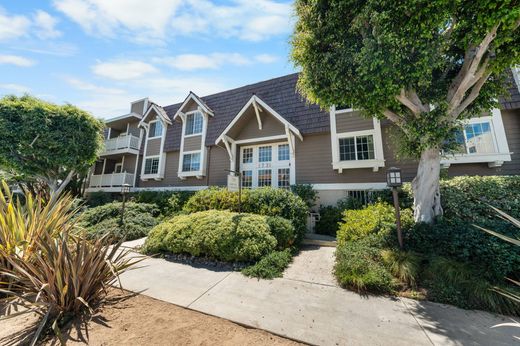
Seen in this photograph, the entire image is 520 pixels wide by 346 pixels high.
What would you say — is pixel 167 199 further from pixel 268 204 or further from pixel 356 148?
pixel 356 148

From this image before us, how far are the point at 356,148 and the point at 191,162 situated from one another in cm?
1071

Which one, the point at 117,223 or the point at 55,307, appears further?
the point at 117,223

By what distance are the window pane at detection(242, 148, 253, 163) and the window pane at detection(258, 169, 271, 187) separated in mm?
1072

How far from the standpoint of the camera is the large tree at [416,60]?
4621mm

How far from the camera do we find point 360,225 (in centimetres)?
617

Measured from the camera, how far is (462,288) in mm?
3793

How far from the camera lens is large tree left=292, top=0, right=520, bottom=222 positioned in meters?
4.62

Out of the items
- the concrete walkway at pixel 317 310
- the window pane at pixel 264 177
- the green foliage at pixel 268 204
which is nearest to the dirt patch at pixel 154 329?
the concrete walkway at pixel 317 310

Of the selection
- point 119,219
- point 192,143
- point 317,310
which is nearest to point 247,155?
point 192,143

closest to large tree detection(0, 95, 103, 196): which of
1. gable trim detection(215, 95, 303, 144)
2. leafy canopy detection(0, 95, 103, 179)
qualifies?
leafy canopy detection(0, 95, 103, 179)

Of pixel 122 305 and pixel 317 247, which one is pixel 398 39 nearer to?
pixel 317 247

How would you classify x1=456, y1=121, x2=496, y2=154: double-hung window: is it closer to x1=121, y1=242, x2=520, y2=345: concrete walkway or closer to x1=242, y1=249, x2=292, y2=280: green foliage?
x1=121, y1=242, x2=520, y2=345: concrete walkway

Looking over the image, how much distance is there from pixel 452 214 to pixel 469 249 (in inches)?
69.5

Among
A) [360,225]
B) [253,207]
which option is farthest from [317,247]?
[253,207]
